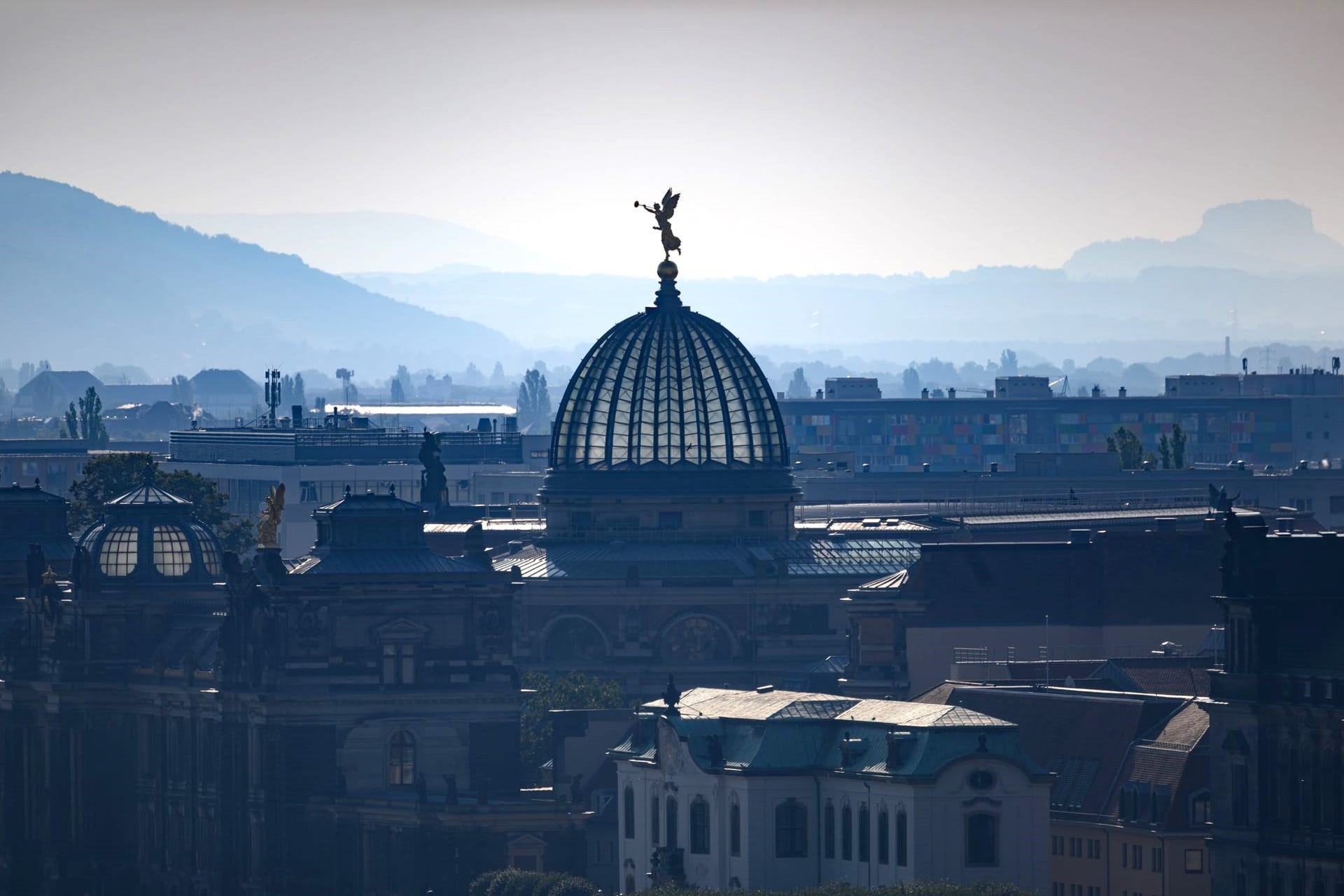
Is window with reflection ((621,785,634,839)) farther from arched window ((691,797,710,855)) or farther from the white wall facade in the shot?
arched window ((691,797,710,855))

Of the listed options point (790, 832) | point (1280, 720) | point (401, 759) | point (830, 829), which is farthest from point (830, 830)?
point (401, 759)

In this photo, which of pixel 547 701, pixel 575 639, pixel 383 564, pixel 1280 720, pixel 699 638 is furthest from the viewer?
pixel 699 638

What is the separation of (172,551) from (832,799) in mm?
59288

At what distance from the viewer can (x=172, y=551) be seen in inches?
7539

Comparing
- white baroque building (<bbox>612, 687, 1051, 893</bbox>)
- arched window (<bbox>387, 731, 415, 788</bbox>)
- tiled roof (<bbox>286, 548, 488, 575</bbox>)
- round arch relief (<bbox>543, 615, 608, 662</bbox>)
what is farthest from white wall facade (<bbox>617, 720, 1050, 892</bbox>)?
round arch relief (<bbox>543, 615, 608, 662</bbox>)

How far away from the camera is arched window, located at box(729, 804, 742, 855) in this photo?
13962cm

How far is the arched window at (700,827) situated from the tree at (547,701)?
1133 inches

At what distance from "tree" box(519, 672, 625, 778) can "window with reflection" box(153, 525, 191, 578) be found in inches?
636

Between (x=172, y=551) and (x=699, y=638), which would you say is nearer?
(x=172, y=551)

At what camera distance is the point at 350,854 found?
6531 inches

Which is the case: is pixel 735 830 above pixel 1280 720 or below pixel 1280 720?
below

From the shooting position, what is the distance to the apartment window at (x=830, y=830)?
138875 millimetres

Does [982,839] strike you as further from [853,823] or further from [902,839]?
[853,823]

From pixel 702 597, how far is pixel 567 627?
6.39 meters
